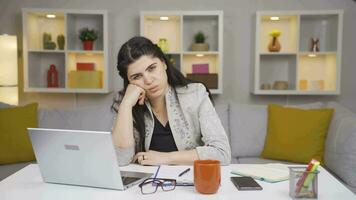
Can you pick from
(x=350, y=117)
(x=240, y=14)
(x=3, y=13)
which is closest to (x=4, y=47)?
(x=3, y=13)

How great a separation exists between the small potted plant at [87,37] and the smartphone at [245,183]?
8.41 feet

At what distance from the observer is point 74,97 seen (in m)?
3.71

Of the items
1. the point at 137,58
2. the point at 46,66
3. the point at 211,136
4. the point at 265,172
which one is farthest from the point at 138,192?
the point at 46,66

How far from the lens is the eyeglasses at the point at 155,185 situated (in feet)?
3.80

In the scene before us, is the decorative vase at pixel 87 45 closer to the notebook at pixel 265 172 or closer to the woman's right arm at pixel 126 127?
the woman's right arm at pixel 126 127

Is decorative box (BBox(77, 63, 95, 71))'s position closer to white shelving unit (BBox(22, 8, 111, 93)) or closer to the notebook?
white shelving unit (BBox(22, 8, 111, 93))

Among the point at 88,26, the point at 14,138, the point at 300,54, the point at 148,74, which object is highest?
the point at 88,26

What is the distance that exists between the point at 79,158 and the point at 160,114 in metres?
0.79

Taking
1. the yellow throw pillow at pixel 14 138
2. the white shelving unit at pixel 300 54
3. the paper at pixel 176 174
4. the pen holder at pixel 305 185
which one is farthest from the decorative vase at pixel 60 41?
the pen holder at pixel 305 185

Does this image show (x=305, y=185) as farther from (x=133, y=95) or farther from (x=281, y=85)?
(x=281, y=85)

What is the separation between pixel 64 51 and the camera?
3.42 m

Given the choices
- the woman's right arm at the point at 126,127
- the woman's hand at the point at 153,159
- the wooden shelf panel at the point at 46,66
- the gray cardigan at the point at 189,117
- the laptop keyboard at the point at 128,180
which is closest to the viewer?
the laptop keyboard at the point at 128,180

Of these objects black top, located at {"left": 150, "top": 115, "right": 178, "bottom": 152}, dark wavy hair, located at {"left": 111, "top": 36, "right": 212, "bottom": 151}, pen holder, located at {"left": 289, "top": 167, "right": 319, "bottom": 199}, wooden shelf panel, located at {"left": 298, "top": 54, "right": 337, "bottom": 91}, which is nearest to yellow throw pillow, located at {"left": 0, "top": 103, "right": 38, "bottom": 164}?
dark wavy hair, located at {"left": 111, "top": 36, "right": 212, "bottom": 151}

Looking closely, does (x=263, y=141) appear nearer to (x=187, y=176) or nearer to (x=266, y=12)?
(x=266, y=12)
